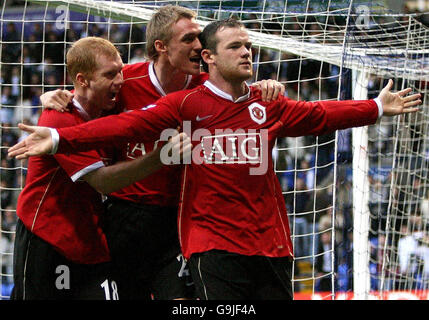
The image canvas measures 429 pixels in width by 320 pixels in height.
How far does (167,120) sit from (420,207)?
16.2 ft

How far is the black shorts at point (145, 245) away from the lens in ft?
13.0

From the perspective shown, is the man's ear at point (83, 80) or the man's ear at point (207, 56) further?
the man's ear at point (83, 80)

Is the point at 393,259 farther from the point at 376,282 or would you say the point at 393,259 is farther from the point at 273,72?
the point at 273,72

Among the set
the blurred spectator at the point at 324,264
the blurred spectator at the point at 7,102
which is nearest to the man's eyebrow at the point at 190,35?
the blurred spectator at the point at 324,264

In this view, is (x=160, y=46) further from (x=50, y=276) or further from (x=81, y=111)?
(x=50, y=276)

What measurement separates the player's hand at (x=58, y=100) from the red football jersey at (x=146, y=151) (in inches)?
11.7

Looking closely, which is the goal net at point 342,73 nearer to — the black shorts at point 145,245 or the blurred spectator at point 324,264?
the blurred spectator at point 324,264

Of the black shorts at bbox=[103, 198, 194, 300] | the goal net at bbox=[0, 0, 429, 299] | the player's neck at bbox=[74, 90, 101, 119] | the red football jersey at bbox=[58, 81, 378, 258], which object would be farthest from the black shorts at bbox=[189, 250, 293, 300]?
the goal net at bbox=[0, 0, 429, 299]

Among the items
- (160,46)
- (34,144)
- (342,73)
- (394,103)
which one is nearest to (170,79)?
(160,46)

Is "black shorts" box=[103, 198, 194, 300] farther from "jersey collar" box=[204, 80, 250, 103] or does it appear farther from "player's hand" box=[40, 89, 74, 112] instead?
"jersey collar" box=[204, 80, 250, 103]

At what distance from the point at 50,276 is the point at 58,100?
84cm

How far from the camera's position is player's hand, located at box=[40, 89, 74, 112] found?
3.74 meters

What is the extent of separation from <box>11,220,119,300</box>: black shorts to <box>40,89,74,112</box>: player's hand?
59 centimetres

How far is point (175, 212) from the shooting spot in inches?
157
